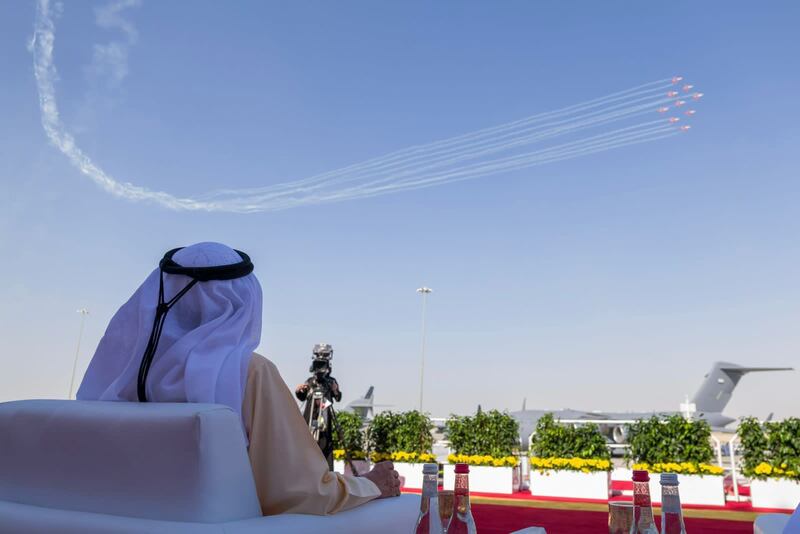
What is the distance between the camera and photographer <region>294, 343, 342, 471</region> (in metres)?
6.75

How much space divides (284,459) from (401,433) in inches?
422

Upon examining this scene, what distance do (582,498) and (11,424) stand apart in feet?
33.1

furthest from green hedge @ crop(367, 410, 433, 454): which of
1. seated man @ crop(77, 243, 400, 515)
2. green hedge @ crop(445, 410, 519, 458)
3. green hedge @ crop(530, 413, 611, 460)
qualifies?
seated man @ crop(77, 243, 400, 515)

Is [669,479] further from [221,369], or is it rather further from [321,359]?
[321,359]

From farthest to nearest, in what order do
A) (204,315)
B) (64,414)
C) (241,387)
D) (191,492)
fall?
(204,315)
(241,387)
(64,414)
(191,492)

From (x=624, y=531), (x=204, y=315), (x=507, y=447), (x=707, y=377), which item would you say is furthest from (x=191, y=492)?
(x=707, y=377)

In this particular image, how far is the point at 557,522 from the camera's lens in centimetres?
675

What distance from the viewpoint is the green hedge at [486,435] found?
37.2 ft

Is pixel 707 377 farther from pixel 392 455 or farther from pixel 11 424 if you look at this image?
pixel 11 424

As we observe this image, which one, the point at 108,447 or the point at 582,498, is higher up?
the point at 108,447

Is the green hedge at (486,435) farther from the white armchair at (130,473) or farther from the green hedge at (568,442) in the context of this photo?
the white armchair at (130,473)

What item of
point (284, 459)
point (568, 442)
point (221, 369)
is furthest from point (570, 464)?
point (221, 369)

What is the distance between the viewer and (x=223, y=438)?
1363 mm

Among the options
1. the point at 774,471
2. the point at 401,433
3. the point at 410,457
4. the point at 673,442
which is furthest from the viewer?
the point at 401,433
